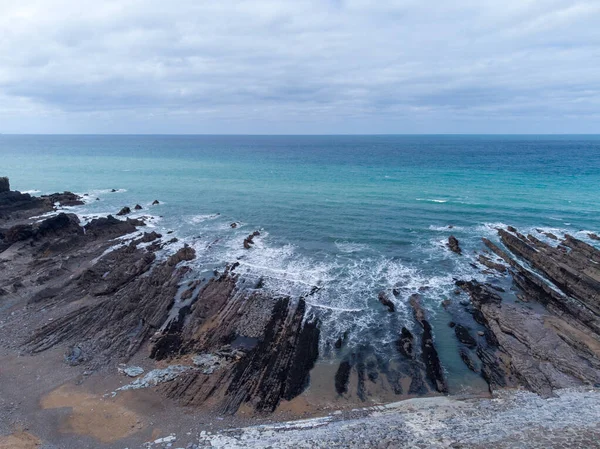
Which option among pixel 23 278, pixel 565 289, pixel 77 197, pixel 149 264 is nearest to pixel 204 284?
pixel 149 264

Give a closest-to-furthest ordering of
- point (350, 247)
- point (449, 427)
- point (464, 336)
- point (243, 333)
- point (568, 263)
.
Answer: point (449, 427) → point (464, 336) → point (243, 333) → point (568, 263) → point (350, 247)

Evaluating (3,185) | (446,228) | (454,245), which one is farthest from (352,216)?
(3,185)

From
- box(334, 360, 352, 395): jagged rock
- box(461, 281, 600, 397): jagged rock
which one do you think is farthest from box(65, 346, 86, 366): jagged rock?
box(461, 281, 600, 397): jagged rock

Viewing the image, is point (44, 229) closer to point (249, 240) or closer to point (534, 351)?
point (249, 240)

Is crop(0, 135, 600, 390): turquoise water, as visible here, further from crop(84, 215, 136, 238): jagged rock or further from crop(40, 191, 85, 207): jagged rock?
crop(84, 215, 136, 238): jagged rock

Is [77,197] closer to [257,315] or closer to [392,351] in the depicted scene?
[257,315]

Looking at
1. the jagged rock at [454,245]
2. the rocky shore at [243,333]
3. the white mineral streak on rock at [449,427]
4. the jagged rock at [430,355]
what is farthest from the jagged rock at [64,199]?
the jagged rock at [454,245]
